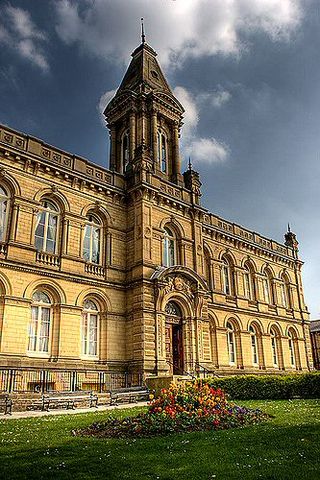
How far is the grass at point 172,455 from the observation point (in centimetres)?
661

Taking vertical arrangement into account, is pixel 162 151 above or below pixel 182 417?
above

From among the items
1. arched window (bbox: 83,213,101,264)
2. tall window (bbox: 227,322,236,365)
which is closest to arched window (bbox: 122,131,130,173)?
arched window (bbox: 83,213,101,264)

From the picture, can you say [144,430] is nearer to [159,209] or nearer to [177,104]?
[159,209]

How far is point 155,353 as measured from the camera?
2311cm

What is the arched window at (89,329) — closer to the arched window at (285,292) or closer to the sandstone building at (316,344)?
the arched window at (285,292)

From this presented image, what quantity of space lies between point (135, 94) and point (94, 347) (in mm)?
17959

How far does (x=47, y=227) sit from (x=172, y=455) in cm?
1662

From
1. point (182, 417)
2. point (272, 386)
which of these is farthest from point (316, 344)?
point (182, 417)

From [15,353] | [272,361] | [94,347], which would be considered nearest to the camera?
[15,353]

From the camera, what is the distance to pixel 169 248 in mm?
27625

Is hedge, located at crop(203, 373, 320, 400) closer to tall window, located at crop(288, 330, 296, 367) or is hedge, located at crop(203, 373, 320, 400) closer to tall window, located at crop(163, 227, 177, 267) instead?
tall window, located at crop(163, 227, 177, 267)

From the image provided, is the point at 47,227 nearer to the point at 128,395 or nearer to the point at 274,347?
the point at 128,395

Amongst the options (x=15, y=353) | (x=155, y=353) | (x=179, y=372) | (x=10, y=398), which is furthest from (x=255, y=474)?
(x=179, y=372)

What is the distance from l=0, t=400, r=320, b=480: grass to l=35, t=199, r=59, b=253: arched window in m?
12.5
